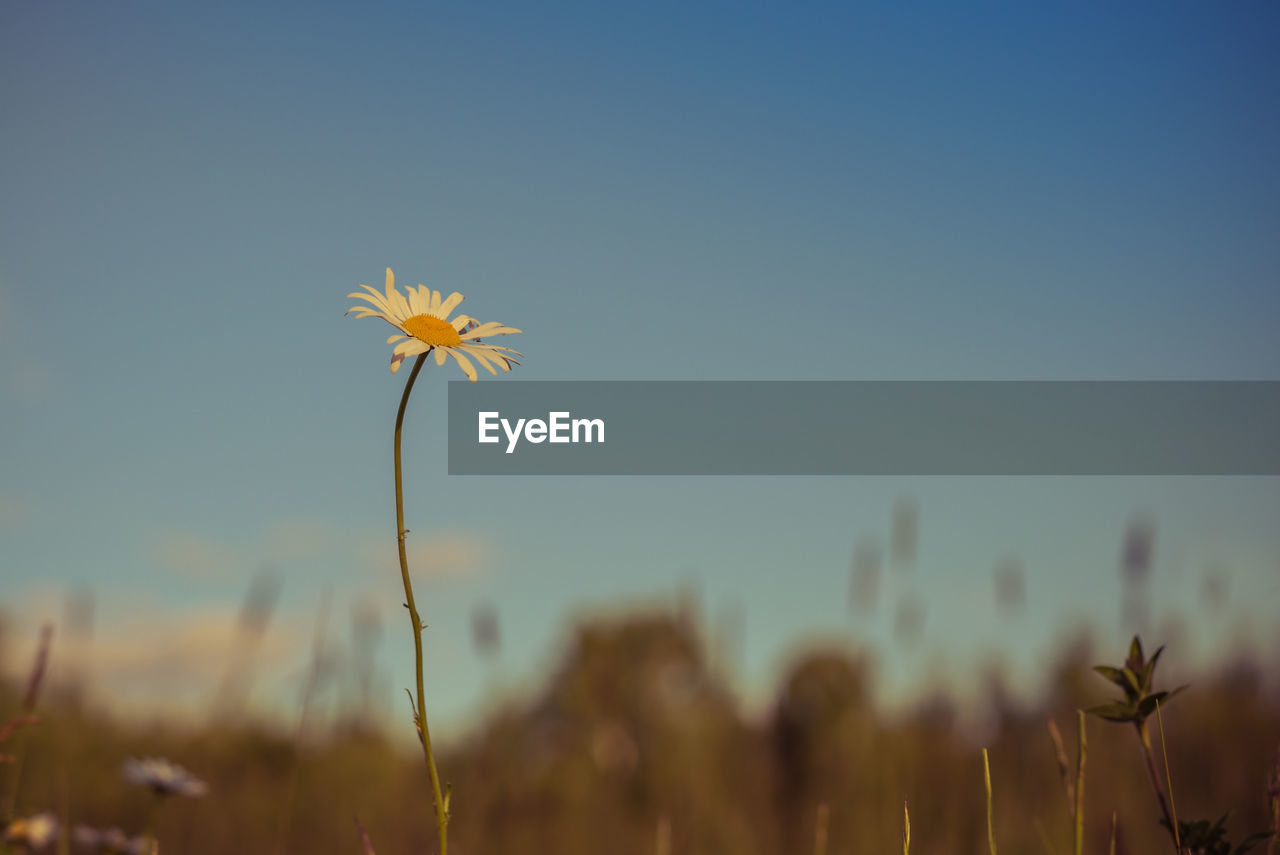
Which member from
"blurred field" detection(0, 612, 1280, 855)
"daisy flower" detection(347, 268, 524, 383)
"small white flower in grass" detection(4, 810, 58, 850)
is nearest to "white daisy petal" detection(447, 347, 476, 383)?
"daisy flower" detection(347, 268, 524, 383)

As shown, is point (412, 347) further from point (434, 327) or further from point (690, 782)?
point (690, 782)

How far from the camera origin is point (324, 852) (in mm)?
5402

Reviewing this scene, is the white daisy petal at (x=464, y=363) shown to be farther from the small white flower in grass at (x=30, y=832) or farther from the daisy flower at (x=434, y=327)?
the small white flower in grass at (x=30, y=832)

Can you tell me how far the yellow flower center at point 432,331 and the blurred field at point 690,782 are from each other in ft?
9.80

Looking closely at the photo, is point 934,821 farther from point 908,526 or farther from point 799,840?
point 908,526

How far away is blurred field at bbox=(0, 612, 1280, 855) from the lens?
504 centimetres

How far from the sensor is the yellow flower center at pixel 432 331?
4.80 feet

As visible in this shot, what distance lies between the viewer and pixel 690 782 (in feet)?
22.1

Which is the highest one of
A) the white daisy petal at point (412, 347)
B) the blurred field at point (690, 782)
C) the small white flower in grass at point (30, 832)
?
the white daisy petal at point (412, 347)

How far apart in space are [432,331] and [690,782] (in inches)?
235

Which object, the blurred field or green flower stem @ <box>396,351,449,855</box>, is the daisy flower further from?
the blurred field

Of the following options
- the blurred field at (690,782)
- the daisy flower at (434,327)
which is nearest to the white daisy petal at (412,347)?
the daisy flower at (434,327)

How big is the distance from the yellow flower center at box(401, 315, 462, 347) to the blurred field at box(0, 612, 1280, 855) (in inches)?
118

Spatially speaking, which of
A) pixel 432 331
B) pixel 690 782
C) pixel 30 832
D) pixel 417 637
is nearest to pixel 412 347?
pixel 432 331
